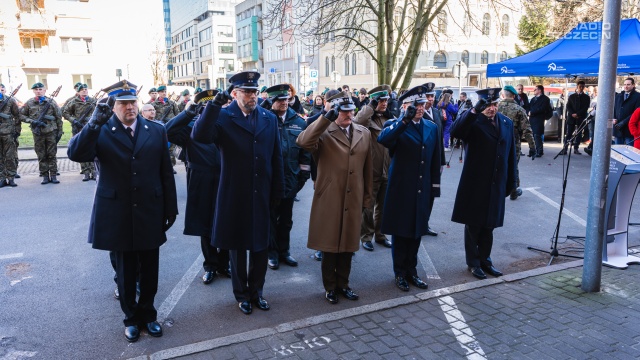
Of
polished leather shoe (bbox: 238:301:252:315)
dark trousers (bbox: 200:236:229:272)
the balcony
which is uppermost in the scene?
the balcony

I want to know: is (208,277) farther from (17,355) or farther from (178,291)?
(17,355)

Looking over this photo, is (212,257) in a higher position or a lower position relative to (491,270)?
higher

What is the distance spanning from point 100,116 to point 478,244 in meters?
4.31

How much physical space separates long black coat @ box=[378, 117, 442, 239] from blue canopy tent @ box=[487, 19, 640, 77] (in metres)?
7.48

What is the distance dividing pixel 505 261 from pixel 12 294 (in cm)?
571

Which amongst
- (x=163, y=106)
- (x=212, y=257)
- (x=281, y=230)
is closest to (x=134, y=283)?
(x=212, y=257)

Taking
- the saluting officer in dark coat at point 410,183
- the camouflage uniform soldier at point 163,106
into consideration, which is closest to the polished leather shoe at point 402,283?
the saluting officer in dark coat at point 410,183

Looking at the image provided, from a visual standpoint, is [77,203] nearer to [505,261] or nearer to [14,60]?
[505,261]

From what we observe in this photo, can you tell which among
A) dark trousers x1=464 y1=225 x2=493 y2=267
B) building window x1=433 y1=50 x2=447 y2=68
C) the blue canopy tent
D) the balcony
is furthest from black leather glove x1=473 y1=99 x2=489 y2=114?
building window x1=433 y1=50 x2=447 y2=68

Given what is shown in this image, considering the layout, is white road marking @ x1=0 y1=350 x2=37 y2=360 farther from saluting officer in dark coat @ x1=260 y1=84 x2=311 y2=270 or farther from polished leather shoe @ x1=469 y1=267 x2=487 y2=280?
polished leather shoe @ x1=469 y1=267 x2=487 y2=280

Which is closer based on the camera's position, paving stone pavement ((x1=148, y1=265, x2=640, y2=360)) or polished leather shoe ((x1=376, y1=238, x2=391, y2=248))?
paving stone pavement ((x1=148, y1=265, x2=640, y2=360))

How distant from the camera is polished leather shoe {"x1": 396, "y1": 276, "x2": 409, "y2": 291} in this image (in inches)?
213

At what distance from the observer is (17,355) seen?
4066mm

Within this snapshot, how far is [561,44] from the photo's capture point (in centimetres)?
1244
